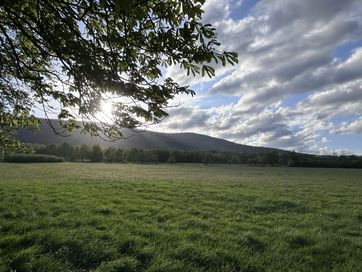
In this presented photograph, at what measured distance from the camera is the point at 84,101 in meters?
A: 6.78

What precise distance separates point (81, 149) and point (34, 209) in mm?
119226

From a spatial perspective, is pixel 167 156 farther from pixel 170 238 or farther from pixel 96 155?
pixel 170 238

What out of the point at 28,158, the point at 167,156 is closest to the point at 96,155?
the point at 167,156

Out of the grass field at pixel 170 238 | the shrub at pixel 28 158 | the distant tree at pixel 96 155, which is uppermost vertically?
the distant tree at pixel 96 155

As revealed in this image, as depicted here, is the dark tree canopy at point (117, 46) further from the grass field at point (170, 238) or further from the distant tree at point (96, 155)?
the distant tree at point (96, 155)

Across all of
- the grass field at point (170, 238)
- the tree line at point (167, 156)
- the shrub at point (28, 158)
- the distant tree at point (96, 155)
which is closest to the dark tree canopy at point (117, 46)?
the grass field at point (170, 238)

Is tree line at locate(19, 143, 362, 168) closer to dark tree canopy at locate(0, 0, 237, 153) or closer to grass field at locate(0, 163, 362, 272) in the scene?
grass field at locate(0, 163, 362, 272)

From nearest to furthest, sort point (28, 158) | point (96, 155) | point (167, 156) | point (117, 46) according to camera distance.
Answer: point (117, 46) → point (28, 158) → point (96, 155) → point (167, 156)

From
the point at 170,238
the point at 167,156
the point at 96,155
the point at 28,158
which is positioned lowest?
the point at 170,238

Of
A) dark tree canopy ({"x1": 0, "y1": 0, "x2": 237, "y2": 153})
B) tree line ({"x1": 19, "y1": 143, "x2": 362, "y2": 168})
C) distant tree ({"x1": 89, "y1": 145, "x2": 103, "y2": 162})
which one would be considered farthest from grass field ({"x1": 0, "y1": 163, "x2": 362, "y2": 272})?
distant tree ({"x1": 89, "y1": 145, "x2": 103, "y2": 162})

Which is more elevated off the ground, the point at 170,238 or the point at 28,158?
the point at 28,158

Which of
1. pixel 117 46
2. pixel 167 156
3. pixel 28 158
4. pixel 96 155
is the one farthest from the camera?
pixel 167 156

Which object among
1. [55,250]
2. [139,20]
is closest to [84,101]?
[139,20]

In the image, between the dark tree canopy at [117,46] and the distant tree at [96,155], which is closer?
the dark tree canopy at [117,46]
